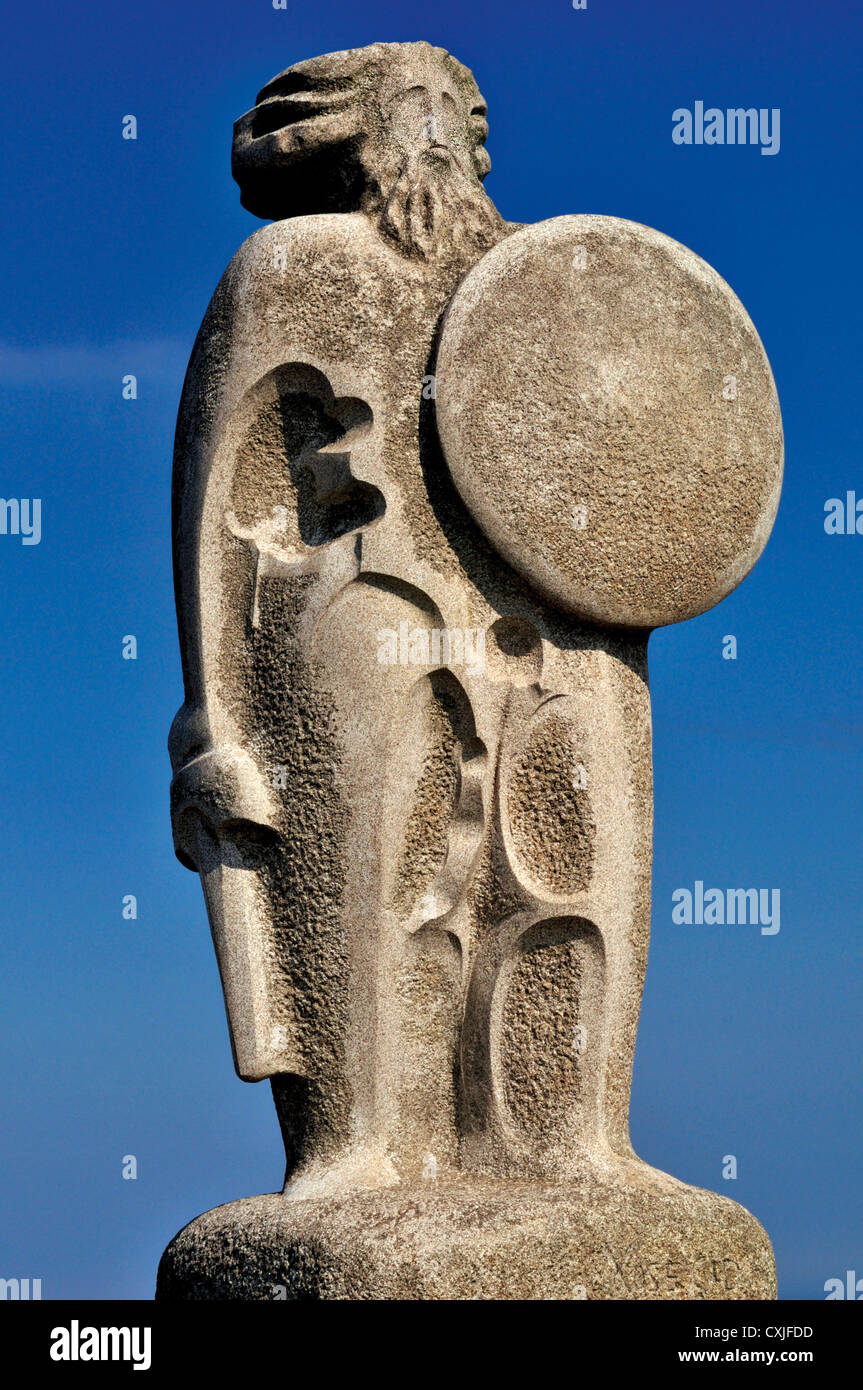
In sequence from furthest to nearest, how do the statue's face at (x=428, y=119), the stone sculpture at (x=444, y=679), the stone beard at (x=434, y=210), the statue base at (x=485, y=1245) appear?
1. the statue's face at (x=428, y=119)
2. the stone beard at (x=434, y=210)
3. the stone sculpture at (x=444, y=679)
4. the statue base at (x=485, y=1245)

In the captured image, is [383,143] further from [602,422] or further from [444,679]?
[444,679]

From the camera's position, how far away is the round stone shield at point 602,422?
6.20 m

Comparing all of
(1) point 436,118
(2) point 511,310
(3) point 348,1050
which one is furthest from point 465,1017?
(1) point 436,118

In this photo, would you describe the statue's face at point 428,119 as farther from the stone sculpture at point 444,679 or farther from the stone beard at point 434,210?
the stone sculpture at point 444,679

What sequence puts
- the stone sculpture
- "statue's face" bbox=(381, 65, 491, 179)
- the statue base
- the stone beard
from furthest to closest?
"statue's face" bbox=(381, 65, 491, 179) → the stone beard → the stone sculpture → the statue base

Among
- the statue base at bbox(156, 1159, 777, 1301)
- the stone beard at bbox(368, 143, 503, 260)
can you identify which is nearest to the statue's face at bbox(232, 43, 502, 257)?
the stone beard at bbox(368, 143, 503, 260)

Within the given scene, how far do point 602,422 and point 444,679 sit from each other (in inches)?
34.8

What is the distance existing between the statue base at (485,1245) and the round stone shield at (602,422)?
66.6 inches

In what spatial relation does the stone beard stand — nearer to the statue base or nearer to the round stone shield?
the round stone shield

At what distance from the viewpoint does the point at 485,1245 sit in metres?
5.66

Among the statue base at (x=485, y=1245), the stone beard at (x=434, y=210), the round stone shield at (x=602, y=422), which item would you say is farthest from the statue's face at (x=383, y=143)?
the statue base at (x=485, y=1245)

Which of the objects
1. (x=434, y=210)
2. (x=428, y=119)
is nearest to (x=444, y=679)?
(x=434, y=210)

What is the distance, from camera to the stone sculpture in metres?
6.15
